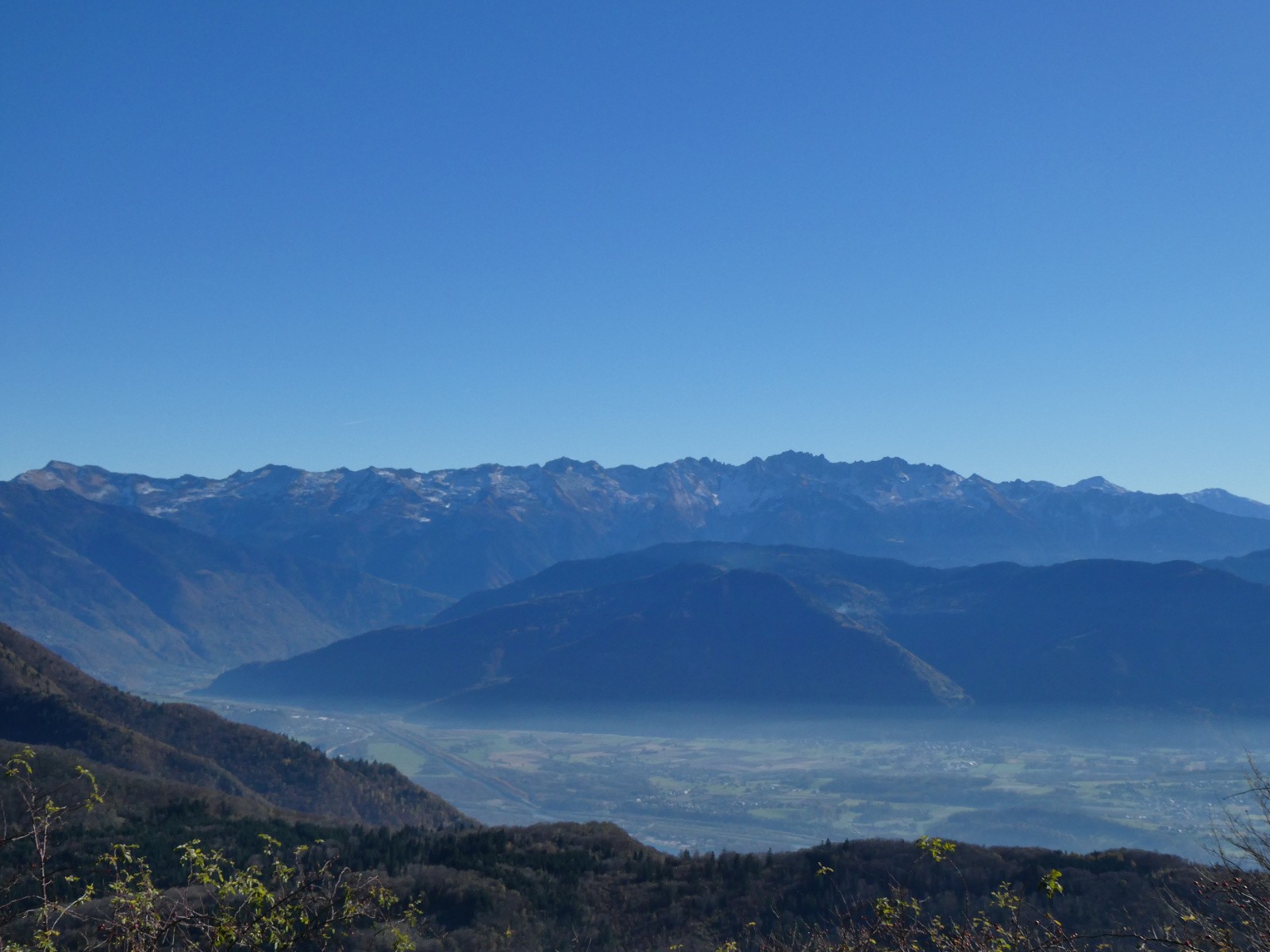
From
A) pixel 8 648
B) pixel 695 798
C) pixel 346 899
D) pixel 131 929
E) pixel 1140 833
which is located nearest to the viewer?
pixel 131 929

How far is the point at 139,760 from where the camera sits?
101125mm

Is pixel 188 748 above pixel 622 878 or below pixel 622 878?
below

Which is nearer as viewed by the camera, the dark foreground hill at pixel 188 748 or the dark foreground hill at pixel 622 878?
the dark foreground hill at pixel 622 878

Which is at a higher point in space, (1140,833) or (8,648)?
(8,648)

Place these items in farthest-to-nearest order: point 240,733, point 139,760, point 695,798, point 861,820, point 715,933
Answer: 1. point 695,798
2. point 861,820
3. point 240,733
4. point 139,760
5. point 715,933

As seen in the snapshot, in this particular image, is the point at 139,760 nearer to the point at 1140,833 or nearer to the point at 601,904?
the point at 601,904

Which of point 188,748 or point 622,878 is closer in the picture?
point 622,878

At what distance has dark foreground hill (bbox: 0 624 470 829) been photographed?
328ft

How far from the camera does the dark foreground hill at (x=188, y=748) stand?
9988 centimetres

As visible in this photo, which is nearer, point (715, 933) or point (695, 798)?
point (715, 933)

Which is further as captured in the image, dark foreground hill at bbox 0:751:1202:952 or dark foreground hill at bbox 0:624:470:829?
dark foreground hill at bbox 0:624:470:829

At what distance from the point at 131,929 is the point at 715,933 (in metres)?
43.5

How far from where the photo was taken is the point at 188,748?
122562 millimetres

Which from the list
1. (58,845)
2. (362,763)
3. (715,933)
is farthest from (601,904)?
(362,763)
